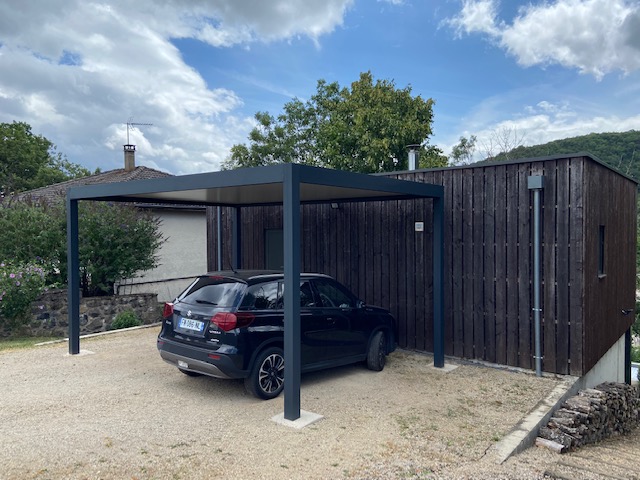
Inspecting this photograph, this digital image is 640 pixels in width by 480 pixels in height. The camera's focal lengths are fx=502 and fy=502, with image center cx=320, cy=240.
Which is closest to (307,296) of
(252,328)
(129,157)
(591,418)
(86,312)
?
(252,328)

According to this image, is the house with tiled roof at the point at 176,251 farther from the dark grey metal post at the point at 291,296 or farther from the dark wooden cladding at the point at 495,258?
the dark grey metal post at the point at 291,296

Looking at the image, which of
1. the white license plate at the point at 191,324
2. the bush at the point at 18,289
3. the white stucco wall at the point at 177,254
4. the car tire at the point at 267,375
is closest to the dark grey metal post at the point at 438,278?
the car tire at the point at 267,375

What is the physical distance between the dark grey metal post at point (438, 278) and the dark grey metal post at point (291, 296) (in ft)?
10.2

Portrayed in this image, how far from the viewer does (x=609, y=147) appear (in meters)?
33.9

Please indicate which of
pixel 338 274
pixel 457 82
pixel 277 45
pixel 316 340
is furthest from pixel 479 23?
pixel 316 340

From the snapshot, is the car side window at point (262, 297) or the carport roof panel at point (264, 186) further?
the car side window at point (262, 297)

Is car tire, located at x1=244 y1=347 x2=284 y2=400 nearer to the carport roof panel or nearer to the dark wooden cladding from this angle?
the carport roof panel

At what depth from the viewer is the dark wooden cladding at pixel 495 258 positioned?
23.7 feet

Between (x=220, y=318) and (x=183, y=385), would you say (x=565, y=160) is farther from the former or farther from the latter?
(x=183, y=385)

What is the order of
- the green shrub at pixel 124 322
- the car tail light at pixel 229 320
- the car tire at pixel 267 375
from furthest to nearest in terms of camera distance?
the green shrub at pixel 124 322 < the car tire at pixel 267 375 < the car tail light at pixel 229 320

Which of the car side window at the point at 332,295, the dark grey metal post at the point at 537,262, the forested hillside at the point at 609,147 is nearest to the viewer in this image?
the car side window at the point at 332,295

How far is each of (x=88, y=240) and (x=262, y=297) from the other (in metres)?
8.41

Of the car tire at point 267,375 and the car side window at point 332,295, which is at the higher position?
the car side window at point 332,295

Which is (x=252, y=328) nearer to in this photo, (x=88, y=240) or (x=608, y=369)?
(x=608, y=369)
